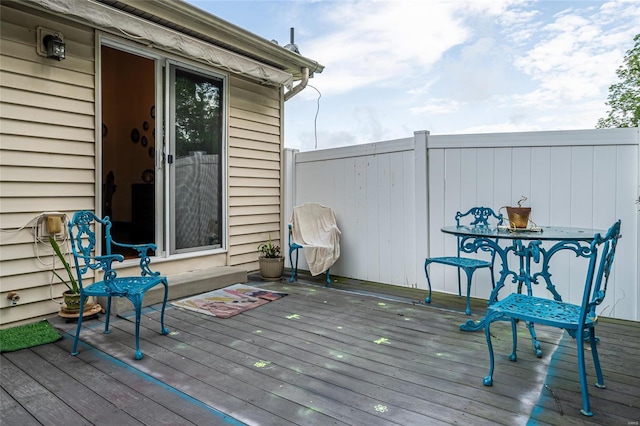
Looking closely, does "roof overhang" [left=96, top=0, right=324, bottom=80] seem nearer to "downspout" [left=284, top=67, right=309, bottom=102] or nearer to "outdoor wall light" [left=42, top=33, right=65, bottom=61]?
"downspout" [left=284, top=67, right=309, bottom=102]

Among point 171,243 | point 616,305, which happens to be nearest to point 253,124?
point 171,243

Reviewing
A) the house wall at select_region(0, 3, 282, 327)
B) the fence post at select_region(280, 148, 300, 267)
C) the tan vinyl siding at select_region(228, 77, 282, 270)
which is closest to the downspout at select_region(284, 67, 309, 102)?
the tan vinyl siding at select_region(228, 77, 282, 270)

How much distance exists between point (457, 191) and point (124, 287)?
121 inches

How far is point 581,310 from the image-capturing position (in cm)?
167

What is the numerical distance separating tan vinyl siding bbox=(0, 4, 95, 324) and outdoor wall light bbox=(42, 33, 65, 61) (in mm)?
74

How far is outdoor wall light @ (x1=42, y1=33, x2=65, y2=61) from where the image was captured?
2906mm

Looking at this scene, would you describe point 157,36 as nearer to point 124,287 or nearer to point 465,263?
point 124,287

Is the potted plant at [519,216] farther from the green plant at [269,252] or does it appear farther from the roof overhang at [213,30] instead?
the roof overhang at [213,30]

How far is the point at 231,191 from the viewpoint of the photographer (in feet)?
14.7

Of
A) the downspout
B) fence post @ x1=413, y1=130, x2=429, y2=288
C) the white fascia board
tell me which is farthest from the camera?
the downspout

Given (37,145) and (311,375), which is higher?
(37,145)

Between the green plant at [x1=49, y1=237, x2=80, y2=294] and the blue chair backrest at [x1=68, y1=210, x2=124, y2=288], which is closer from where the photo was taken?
the blue chair backrest at [x1=68, y1=210, x2=124, y2=288]

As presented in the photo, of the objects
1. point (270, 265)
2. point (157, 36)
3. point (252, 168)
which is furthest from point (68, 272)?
point (252, 168)

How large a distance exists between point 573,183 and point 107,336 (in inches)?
153
